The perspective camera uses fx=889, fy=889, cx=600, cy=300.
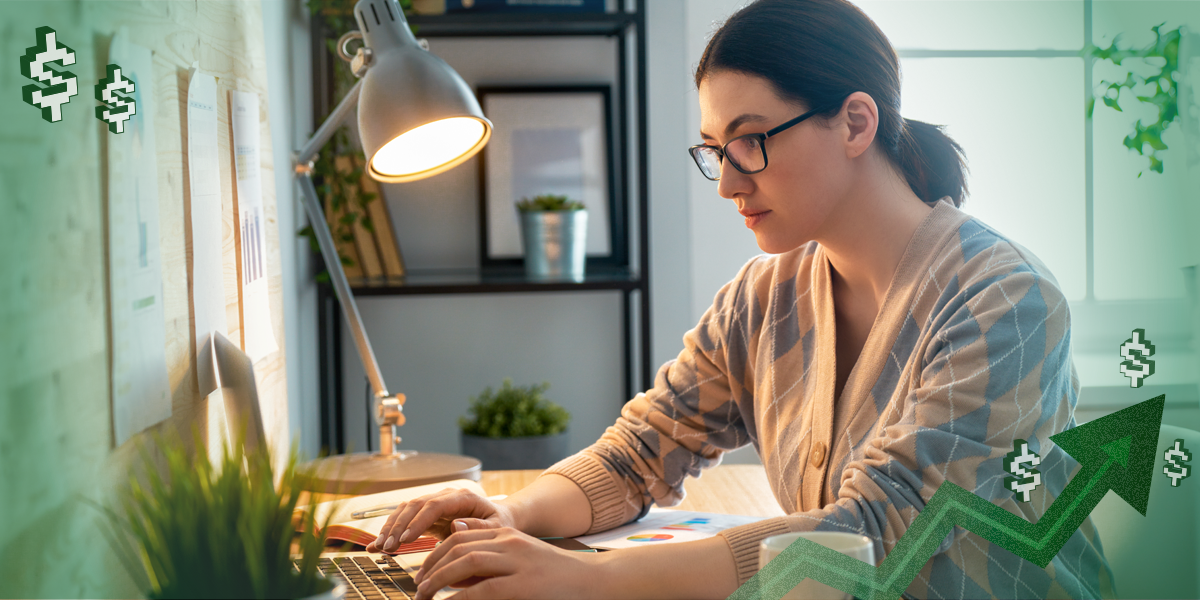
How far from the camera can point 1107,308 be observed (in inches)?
27.3

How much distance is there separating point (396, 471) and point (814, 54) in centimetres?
75

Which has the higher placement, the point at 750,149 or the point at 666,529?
the point at 750,149

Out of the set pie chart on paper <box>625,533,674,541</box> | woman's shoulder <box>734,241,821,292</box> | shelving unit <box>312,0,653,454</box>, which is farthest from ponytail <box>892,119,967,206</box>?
shelving unit <box>312,0,653,454</box>

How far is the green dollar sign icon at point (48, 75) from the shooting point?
53 centimetres

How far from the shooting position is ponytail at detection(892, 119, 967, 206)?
997 millimetres

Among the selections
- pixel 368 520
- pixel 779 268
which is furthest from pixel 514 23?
pixel 368 520

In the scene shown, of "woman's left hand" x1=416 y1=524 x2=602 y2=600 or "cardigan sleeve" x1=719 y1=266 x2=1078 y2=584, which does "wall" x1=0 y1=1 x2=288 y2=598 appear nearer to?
"woman's left hand" x1=416 y1=524 x2=602 y2=600

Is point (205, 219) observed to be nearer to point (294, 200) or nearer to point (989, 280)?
point (989, 280)

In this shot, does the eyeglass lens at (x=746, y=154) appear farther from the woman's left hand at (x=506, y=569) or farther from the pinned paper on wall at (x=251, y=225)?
the pinned paper on wall at (x=251, y=225)

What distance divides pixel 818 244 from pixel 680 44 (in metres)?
1.25

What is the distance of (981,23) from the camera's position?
919 mm

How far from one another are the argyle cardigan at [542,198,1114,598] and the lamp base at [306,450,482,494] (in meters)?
0.21

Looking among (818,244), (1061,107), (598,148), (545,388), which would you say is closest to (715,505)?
(818,244)

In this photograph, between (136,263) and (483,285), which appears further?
(483,285)
